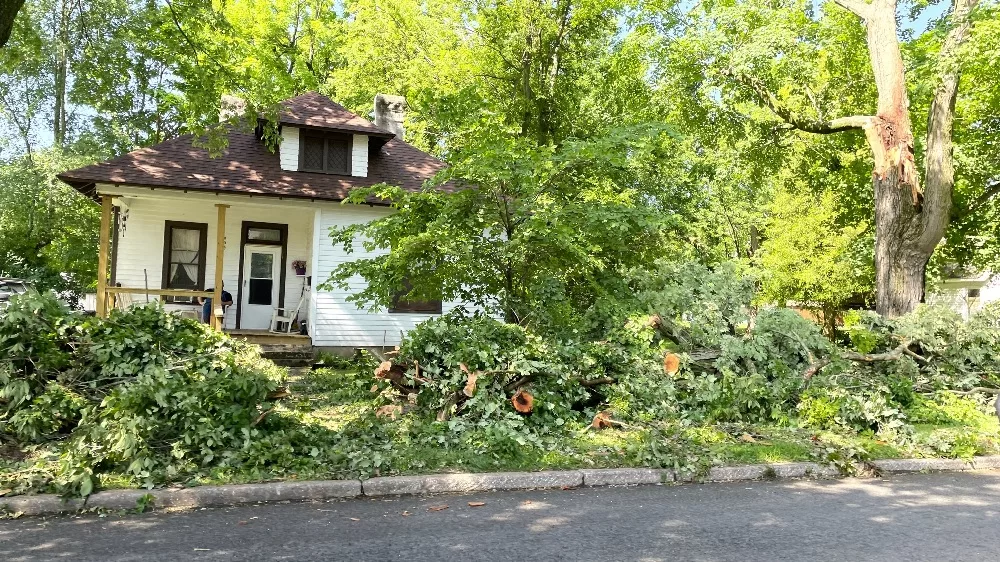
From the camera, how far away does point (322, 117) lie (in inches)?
652

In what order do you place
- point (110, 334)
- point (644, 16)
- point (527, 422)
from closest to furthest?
point (110, 334) → point (527, 422) → point (644, 16)

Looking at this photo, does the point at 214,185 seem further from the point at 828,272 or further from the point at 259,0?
the point at 828,272

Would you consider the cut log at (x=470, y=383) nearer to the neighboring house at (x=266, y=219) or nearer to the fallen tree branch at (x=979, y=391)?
the fallen tree branch at (x=979, y=391)

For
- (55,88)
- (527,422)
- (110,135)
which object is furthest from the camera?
(55,88)

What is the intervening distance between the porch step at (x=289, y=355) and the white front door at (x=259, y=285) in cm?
232

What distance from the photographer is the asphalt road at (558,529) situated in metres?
4.46

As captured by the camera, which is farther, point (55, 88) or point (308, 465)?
point (55, 88)

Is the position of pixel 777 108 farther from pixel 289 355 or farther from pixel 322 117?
pixel 289 355

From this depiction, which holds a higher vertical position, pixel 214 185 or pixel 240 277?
pixel 214 185

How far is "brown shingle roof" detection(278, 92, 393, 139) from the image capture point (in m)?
16.0

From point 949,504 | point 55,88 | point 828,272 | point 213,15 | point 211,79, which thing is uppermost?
point 55,88

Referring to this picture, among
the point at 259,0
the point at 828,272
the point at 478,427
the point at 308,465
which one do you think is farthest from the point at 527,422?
the point at 259,0

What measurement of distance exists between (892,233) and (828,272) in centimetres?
1405

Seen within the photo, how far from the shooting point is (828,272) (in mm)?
26734
